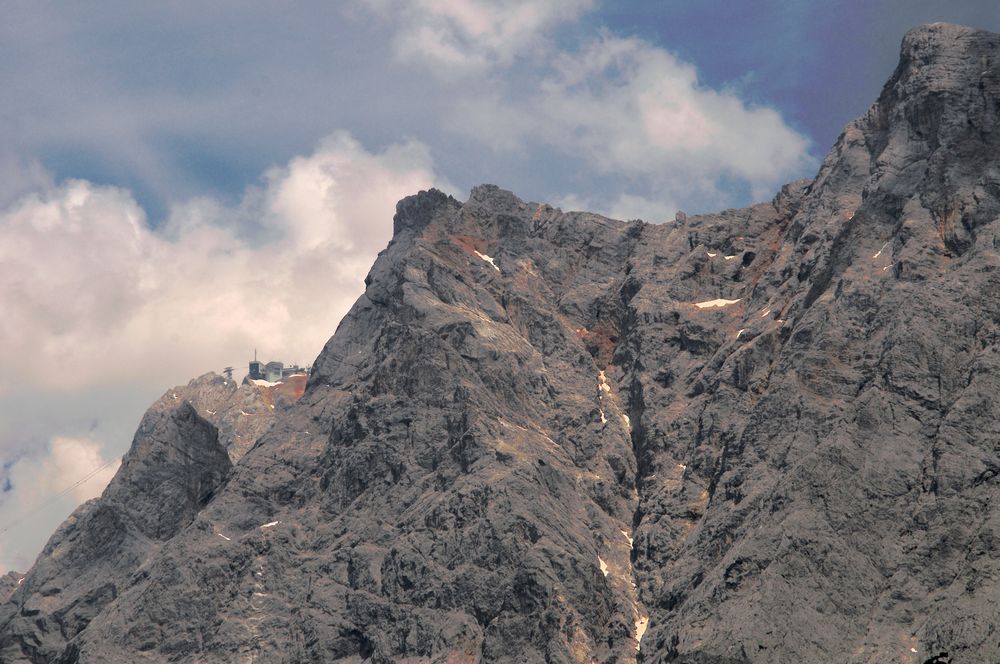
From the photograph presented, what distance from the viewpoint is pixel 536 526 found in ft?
502

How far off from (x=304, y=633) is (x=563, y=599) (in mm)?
26507

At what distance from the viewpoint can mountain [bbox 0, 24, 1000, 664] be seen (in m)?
132

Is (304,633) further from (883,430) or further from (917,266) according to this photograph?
(917,266)

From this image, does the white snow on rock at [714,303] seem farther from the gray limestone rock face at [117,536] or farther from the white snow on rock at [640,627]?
the gray limestone rock face at [117,536]

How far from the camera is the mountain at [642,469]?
132 meters

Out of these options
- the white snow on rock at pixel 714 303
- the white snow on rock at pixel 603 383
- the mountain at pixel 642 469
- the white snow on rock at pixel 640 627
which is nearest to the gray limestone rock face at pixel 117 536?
the mountain at pixel 642 469

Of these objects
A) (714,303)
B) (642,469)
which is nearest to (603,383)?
(714,303)

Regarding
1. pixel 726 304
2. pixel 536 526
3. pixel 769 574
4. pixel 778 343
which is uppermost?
pixel 726 304

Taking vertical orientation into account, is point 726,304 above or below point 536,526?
above

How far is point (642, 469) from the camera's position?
172m

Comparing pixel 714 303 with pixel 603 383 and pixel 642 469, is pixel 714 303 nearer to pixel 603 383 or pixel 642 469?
pixel 603 383

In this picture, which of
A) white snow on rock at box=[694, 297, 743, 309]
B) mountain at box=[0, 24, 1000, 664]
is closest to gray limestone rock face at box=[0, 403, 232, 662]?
mountain at box=[0, 24, 1000, 664]

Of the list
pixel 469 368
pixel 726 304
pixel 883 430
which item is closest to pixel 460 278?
pixel 469 368

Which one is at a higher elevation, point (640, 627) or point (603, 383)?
point (603, 383)
